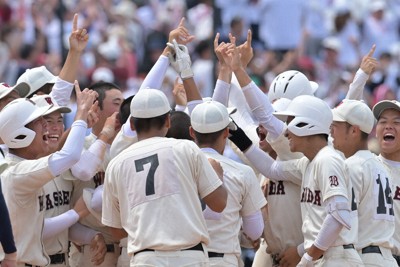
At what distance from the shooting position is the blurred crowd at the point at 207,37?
1992 centimetres

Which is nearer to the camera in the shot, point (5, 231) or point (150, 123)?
point (5, 231)

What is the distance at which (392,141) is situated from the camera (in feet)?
35.8

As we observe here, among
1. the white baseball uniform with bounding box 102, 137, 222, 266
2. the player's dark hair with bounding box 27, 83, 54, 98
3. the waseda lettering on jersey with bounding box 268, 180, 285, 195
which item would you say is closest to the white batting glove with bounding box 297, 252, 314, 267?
the waseda lettering on jersey with bounding box 268, 180, 285, 195

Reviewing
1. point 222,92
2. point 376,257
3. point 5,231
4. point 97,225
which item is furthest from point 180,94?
point 5,231

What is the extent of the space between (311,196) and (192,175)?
1.37 meters

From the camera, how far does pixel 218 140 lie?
32.4ft

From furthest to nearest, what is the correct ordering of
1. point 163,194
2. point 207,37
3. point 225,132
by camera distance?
Answer: 1. point 207,37
2. point 225,132
3. point 163,194

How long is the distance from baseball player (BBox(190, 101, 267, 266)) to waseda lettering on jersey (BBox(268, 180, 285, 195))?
0.70 meters

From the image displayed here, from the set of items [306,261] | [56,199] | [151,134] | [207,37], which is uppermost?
[151,134]

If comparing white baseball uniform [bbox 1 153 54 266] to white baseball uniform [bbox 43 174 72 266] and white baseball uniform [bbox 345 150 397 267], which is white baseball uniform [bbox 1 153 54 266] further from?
white baseball uniform [bbox 345 150 397 267]

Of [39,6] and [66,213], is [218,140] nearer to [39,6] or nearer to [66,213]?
[66,213]

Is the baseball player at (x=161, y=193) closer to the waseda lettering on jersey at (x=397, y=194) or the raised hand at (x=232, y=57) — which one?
the raised hand at (x=232, y=57)

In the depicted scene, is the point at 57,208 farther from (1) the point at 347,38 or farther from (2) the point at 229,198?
(1) the point at 347,38

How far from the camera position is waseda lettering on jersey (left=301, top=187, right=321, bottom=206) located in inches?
392
